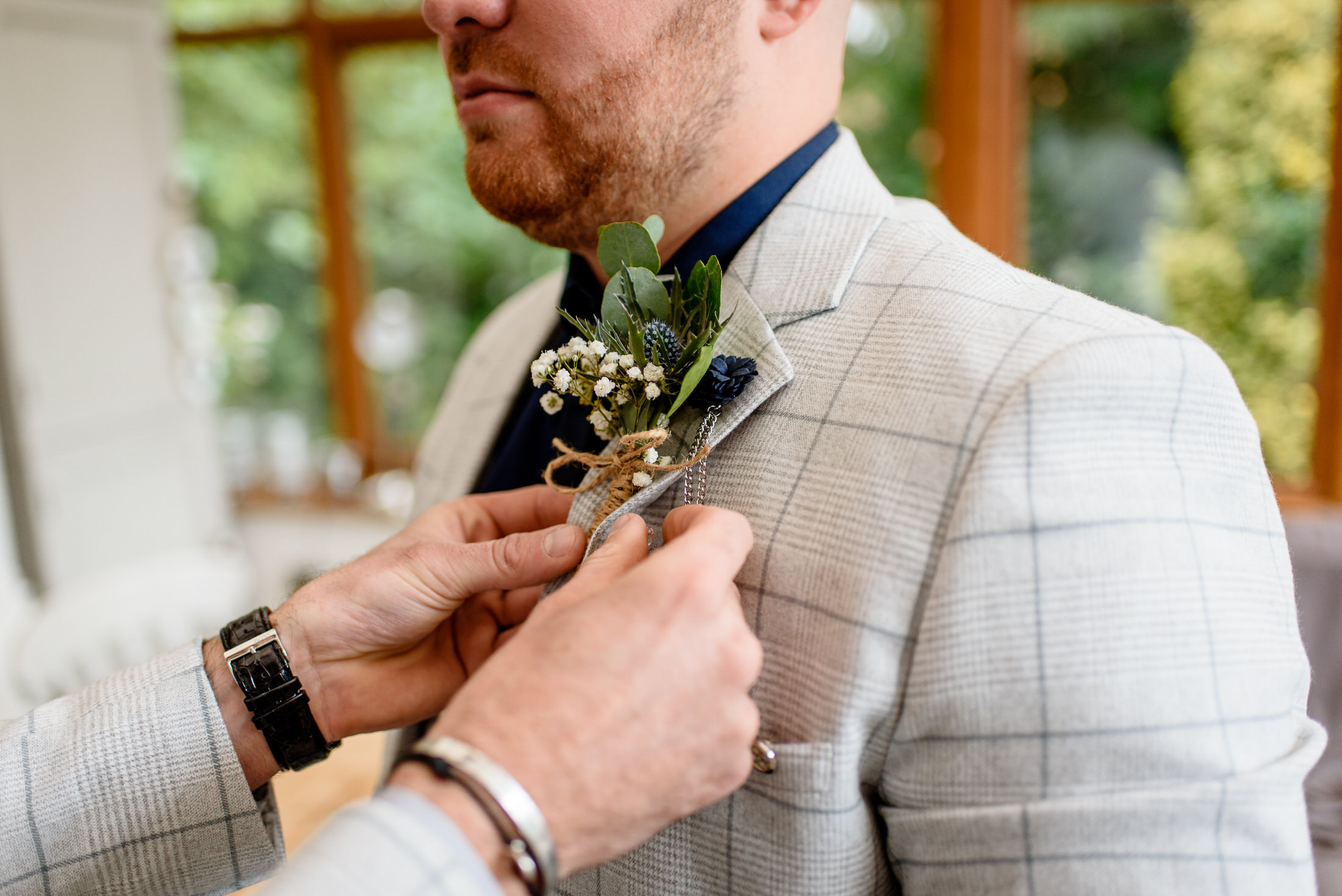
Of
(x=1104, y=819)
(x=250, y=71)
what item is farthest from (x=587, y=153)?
(x=250, y=71)

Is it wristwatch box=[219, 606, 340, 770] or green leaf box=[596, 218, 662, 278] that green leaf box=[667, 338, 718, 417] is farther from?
wristwatch box=[219, 606, 340, 770]

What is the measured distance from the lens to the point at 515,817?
65 cm

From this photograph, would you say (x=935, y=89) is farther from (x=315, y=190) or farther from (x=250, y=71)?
(x=250, y=71)

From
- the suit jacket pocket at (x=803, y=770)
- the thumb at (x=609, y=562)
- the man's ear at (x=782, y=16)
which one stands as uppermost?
the man's ear at (x=782, y=16)

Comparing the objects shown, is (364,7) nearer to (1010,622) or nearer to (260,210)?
(260,210)

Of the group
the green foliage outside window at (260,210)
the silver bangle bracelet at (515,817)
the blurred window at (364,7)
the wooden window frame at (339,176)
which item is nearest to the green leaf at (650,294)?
the silver bangle bracelet at (515,817)

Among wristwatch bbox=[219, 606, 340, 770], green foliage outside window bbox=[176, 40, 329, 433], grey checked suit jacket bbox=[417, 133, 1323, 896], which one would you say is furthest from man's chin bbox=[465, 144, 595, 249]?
green foliage outside window bbox=[176, 40, 329, 433]

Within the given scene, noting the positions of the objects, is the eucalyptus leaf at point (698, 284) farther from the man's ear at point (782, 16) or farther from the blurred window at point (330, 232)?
the blurred window at point (330, 232)

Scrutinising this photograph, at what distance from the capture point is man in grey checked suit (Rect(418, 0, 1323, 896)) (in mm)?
684

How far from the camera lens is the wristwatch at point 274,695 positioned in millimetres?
1013

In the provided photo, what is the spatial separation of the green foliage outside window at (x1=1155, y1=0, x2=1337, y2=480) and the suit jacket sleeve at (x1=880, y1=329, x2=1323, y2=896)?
3.00 m

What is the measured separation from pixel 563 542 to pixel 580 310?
16.2 inches

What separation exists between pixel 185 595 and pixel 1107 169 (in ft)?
10.8

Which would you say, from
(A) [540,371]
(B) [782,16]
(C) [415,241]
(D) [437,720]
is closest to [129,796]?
(D) [437,720]
